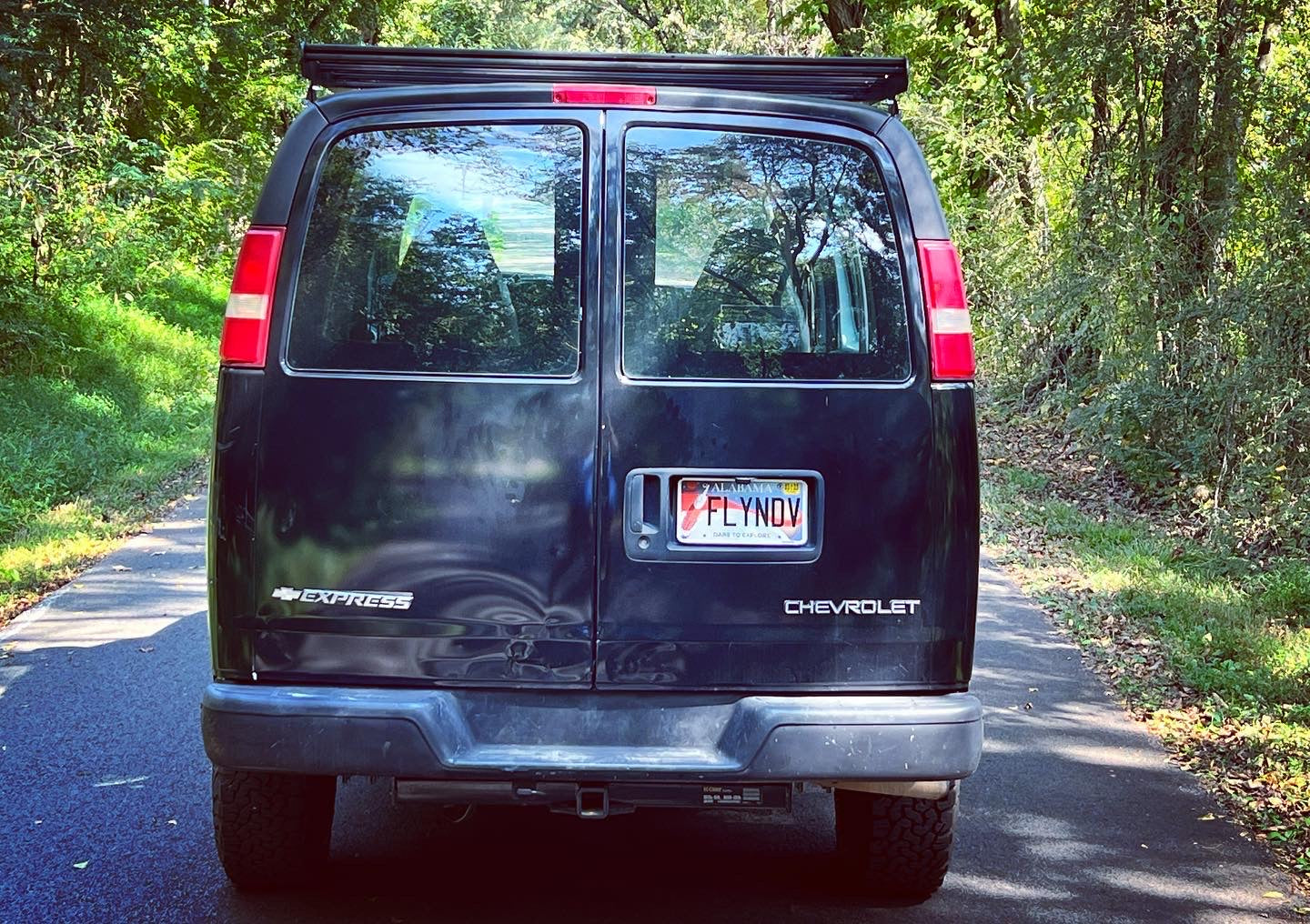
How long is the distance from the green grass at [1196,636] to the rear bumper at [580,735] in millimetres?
1977

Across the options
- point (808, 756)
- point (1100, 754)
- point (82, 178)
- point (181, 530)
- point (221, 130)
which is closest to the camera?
point (808, 756)

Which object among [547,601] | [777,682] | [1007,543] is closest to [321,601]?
[547,601]

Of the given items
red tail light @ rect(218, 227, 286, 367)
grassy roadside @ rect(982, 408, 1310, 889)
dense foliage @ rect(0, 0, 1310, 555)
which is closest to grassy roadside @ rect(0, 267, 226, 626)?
dense foliage @ rect(0, 0, 1310, 555)

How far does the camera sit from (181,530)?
10.7 metres

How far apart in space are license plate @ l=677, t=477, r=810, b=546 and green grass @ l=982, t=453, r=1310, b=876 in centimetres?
237

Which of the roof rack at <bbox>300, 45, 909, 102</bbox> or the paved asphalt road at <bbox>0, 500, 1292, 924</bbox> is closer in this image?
the roof rack at <bbox>300, 45, 909, 102</bbox>

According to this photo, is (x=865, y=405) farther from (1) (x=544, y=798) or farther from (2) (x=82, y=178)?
(2) (x=82, y=178)

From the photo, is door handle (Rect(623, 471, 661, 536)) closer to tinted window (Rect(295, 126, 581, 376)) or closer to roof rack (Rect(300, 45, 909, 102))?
tinted window (Rect(295, 126, 581, 376))

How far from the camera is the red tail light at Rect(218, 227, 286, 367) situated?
11.8ft

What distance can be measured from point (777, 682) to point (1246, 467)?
680 centimetres

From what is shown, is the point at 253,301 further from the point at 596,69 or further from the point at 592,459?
the point at 596,69

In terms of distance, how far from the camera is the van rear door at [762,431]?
3.57 meters

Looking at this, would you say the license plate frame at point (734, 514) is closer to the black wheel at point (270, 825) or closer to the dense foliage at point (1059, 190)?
the black wheel at point (270, 825)

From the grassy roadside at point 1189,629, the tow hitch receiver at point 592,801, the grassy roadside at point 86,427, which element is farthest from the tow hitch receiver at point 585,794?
the grassy roadside at point 86,427
